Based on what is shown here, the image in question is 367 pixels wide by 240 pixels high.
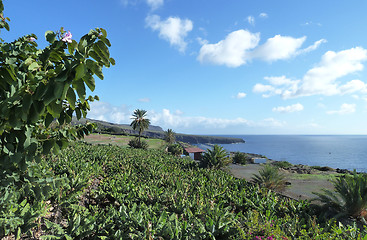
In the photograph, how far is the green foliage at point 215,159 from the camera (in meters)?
13.5

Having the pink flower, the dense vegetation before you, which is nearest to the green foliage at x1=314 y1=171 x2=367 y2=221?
A: the dense vegetation

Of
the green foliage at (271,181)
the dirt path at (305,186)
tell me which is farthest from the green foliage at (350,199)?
the green foliage at (271,181)

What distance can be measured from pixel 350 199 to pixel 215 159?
764cm

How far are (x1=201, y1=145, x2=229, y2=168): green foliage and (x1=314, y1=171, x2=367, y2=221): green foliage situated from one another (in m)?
6.77

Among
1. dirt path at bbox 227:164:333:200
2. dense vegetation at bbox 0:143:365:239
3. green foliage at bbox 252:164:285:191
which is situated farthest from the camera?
green foliage at bbox 252:164:285:191

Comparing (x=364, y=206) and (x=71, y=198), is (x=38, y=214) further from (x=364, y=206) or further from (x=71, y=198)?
(x=364, y=206)

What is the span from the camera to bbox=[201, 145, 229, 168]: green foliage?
13462 millimetres

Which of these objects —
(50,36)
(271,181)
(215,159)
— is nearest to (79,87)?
(50,36)

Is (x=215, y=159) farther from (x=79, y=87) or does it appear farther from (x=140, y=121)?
(x=140, y=121)

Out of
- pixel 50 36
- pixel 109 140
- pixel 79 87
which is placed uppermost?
pixel 50 36

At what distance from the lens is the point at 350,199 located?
6668mm

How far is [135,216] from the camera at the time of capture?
4809mm

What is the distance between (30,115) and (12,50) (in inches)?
34.9

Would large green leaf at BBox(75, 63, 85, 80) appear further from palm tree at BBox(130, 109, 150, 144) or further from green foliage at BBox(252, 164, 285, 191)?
palm tree at BBox(130, 109, 150, 144)
